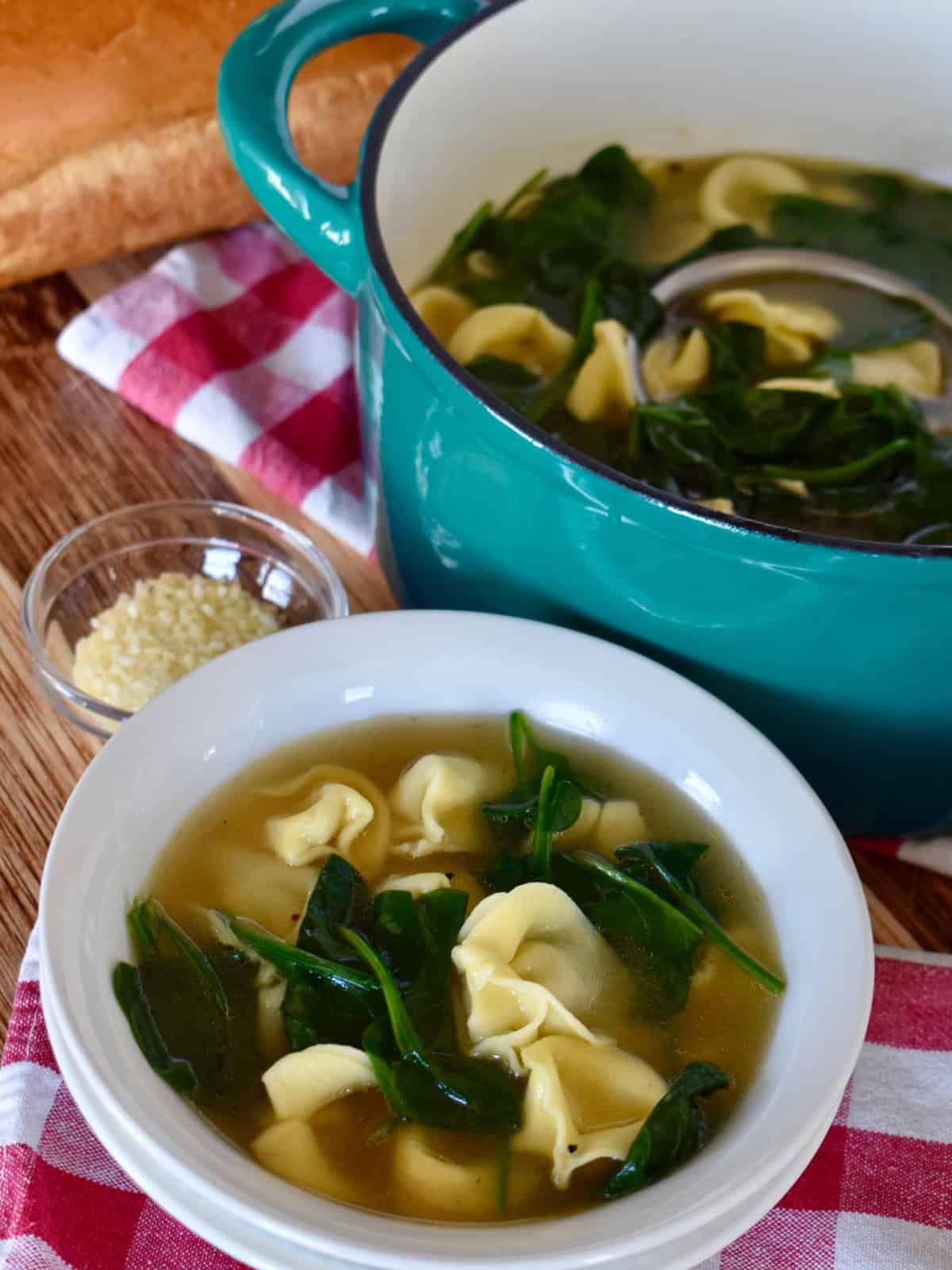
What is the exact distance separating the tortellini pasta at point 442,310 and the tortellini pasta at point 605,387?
5.8 inches

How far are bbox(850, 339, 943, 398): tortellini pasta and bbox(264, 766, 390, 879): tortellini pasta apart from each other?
2.14 ft

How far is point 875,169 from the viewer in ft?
5.59

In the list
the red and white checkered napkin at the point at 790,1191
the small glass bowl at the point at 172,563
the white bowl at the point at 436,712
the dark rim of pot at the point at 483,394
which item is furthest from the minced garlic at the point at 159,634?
the dark rim of pot at the point at 483,394

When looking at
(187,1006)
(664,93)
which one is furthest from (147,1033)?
(664,93)

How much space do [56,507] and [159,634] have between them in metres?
0.27

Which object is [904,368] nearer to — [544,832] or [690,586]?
[690,586]

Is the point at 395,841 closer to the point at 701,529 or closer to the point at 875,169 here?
the point at 701,529

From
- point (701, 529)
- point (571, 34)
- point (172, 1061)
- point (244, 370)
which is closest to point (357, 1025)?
point (172, 1061)

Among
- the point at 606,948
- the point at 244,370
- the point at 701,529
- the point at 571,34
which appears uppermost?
the point at 571,34

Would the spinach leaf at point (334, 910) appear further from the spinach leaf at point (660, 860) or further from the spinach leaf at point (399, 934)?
the spinach leaf at point (660, 860)

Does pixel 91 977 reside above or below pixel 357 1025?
above

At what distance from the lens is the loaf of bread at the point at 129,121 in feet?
5.07

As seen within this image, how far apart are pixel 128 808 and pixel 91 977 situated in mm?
143

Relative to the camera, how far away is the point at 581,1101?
3.24 ft
